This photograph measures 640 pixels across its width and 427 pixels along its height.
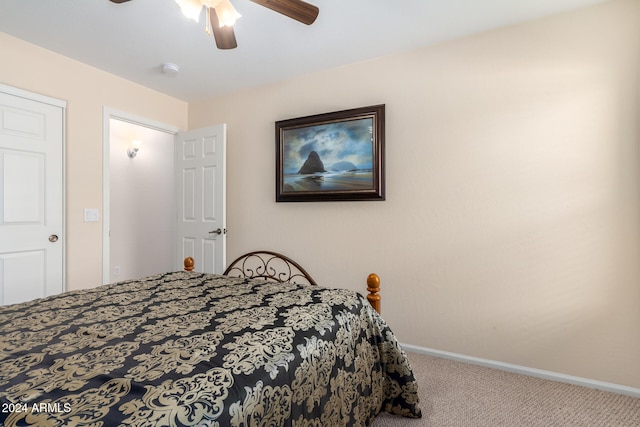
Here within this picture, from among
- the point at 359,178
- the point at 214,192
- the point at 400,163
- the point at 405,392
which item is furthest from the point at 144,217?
the point at 405,392

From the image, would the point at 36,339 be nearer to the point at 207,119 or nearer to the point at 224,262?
the point at 224,262

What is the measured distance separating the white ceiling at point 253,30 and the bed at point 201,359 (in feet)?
5.78

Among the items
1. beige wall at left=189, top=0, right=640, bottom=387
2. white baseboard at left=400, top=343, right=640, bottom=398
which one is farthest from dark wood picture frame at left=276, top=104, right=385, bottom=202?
white baseboard at left=400, top=343, right=640, bottom=398

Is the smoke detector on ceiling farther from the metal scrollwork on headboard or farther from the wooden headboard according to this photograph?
→ the wooden headboard

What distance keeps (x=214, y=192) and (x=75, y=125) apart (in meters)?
1.28

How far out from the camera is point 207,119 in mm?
3748

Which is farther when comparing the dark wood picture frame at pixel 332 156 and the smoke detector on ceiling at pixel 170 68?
the smoke detector on ceiling at pixel 170 68

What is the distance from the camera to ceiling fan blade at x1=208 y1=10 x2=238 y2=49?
5.60ft

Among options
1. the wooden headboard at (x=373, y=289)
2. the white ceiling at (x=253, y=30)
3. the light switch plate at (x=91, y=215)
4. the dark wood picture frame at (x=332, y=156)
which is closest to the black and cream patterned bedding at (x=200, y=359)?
the wooden headboard at (x=373, y=289)

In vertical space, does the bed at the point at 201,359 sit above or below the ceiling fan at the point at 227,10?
below

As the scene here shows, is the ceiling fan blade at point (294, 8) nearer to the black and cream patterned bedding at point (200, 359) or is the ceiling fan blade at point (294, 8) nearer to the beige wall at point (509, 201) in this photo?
the beige wall at point (509, 201)

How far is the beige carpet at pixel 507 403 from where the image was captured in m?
1.75

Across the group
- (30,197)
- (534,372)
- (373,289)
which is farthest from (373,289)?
(30,197)

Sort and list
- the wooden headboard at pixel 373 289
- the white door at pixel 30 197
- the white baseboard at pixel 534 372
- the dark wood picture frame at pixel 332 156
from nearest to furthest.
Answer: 1. the wooden headboard at pixel 373 289
2. the white baseboard at pixel 534 372
3. the white door at pixel 30 197
4. the dark wood picture frame at pixel 332 156
